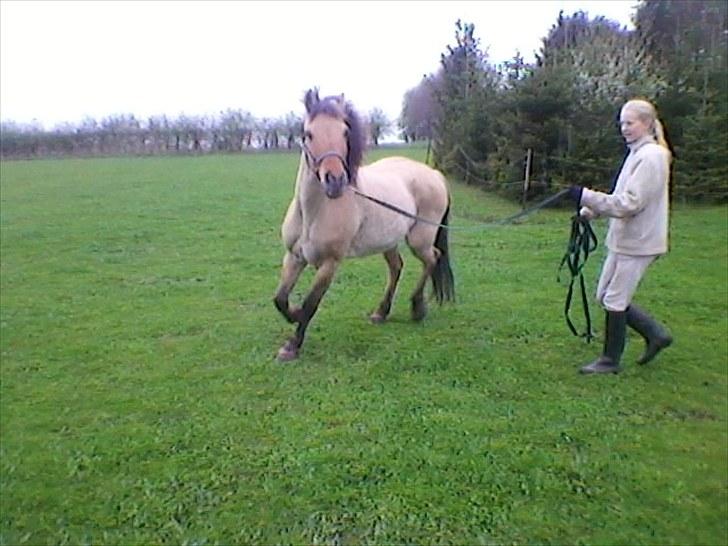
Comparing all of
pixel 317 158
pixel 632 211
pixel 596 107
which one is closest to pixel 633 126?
pixel 632 211

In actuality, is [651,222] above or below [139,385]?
above

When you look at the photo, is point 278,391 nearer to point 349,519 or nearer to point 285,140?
point 349,519

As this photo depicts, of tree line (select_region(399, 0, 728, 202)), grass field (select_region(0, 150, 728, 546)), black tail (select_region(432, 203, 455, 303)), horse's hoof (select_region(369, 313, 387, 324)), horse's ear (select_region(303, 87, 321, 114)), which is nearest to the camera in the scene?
grass field (select_region(0, 150, 728, 546))

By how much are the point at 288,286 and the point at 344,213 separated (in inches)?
26.4

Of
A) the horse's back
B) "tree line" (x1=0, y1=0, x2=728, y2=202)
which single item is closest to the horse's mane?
the horse's back

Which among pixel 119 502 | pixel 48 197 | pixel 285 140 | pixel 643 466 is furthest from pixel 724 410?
→ pixel 285 140

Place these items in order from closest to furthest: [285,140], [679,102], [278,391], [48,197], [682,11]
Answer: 1. [278,391]
2. [679,102]
3. [48,197]
4. [682,11]
5. [285,140]

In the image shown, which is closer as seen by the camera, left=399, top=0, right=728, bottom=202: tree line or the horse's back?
the horse's back

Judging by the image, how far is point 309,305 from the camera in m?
4.58

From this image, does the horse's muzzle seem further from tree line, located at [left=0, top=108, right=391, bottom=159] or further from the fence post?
tree line, located at [left=0, top=108, right=391, bottom=159]

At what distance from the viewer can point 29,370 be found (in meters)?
4.43

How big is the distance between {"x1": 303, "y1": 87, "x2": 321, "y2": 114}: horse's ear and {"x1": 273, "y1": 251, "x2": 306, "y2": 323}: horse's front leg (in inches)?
41.5

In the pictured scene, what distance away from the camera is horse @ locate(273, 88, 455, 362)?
408 centimetres

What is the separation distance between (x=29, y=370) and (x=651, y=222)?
425 centimetres
